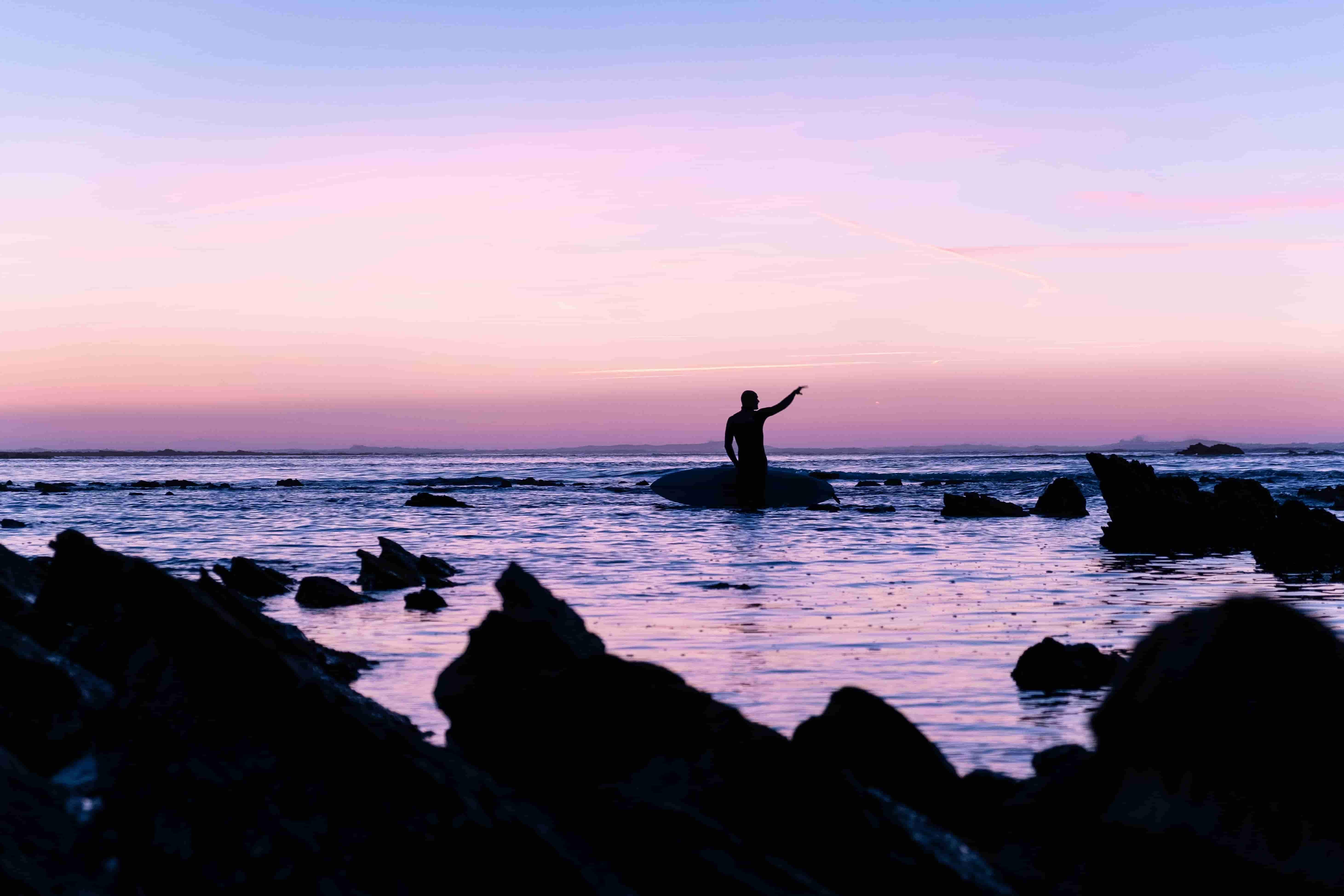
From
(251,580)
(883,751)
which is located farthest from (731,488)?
(883,751)

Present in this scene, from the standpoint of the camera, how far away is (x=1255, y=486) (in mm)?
18312

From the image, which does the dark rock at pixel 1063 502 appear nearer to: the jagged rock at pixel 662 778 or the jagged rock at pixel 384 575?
the jagged rock at pixel 384 575

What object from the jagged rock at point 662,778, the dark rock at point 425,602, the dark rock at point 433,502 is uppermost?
the jagged rock at point 662,778

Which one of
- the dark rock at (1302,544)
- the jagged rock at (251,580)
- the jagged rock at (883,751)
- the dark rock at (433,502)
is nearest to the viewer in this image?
the jagged rock at (883,751)

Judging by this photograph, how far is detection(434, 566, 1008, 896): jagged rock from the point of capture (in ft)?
10.7

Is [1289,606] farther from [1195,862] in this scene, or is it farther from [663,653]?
[663,653]

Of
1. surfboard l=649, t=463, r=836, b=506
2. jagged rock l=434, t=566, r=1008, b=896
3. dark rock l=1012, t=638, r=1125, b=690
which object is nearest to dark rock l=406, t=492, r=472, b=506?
surfboard l=649, t=463, r=836, b=506

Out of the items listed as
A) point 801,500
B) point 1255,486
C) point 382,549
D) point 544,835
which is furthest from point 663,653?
point 801,500

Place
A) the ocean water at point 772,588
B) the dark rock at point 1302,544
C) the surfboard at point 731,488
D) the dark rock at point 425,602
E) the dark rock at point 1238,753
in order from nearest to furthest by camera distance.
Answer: the dark rock at point 1238,753 → the ocean water at point 772,588 → the dark rock at point 425,602 → the dark rock at point 1302,544 → the surfboard at point 731,488

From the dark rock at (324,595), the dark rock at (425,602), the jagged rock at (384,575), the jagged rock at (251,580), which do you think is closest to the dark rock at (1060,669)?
the dark rock at (425,602)

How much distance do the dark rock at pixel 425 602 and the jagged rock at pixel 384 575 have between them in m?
1.29

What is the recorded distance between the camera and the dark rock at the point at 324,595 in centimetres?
1004

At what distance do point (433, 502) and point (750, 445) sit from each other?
924cm

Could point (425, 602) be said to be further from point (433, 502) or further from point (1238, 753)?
point (433, 502)
